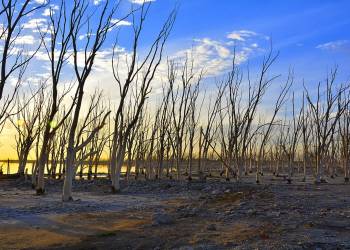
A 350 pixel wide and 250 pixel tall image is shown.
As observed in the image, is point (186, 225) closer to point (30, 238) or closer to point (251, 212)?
point (251, 212)

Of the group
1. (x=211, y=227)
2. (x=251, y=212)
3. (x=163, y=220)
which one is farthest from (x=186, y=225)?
(x=251, y=212)

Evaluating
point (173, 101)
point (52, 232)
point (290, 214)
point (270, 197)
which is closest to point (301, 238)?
point (290, 214)

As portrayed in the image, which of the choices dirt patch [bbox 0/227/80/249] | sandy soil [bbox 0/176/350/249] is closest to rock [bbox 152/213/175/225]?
sandy soil [bbox 0/176/350/249]

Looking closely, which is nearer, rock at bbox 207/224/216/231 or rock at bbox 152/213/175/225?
rock at bbox 207/224/216/231

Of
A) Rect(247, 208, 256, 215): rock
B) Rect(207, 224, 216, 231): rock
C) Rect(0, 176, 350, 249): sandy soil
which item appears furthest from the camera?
Rect(247, 208, 256, 215): rock

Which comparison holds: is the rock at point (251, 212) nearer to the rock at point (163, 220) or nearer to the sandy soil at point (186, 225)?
the sandy soil at point (186, 225)

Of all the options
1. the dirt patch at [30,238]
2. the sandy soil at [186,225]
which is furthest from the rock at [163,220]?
the dirt patch at [30,238]

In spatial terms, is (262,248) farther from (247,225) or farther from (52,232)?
(52,232)

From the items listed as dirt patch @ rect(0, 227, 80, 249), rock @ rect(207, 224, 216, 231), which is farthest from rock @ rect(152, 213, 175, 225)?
dirt patch @ rect(0, 227, 80, 249)

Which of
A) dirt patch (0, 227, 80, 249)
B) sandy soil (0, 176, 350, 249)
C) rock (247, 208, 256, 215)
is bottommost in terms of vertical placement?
dirt patch (0, 227, 80, 249)

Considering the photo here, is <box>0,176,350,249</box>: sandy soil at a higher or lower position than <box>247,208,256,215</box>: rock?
lower

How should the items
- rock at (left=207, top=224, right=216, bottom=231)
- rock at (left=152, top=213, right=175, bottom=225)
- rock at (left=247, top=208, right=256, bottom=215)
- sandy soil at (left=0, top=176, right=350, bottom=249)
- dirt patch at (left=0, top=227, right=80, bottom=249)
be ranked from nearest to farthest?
sandy soil at (left=0, top=176, right=350, bottom=249) < dirt patch at (left=0, top=227, right=80, bottom=249) < rock at (left=207, top=224, right=216, bottom=231) < rock at (left=152, top=213, right=175, bottom=225) < rock at (left=247, top=208, right=256, bottom=215)

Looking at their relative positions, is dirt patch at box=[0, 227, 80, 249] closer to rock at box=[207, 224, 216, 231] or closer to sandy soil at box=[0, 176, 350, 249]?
sandy soil at box=[0, 176, 350, 249]

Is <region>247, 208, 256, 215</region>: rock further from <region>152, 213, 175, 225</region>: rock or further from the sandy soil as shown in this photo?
<region>152, 213, 175, 225</region>: rock
